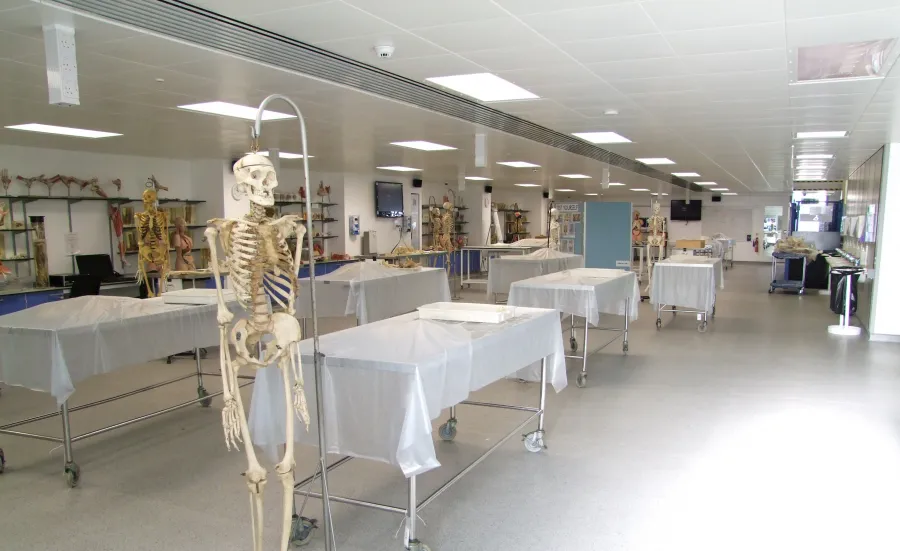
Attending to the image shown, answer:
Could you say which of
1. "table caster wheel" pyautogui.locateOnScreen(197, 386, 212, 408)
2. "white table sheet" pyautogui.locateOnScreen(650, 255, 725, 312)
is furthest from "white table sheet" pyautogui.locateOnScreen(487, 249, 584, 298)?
"table caster wheel" pyautogui.locateOnScreen(197, 386, 212, 408)

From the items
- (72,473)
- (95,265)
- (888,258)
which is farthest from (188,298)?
(888,258)

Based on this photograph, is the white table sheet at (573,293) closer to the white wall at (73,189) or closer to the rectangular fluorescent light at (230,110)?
the rectangular fluorescent light at (230,110)

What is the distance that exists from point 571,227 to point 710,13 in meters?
9.42

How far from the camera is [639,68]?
4.26 meters

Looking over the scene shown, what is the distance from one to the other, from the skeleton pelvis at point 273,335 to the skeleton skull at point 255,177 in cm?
45

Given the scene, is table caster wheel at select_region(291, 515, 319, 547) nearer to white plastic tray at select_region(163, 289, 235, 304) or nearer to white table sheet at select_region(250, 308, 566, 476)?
white table sheet at select_region(250, 308, 566, 476)

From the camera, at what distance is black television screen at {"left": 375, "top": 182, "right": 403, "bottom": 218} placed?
13078 mm

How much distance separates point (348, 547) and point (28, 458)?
262 centimetres

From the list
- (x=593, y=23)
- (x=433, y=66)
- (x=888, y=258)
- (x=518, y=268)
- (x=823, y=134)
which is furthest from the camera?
(x=518, y=268)

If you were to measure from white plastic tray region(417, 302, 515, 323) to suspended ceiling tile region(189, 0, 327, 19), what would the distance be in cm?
178

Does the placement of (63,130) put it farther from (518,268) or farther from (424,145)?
(518,268)

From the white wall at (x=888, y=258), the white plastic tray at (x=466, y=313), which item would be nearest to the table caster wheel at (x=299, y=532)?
the white plastic tray at (x=466, y=313)

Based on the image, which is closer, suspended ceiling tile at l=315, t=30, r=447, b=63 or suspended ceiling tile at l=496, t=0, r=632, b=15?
suspended ceiling tile at l=496, t=0, r=632, b=15

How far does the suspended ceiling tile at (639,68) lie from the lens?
161 inches
